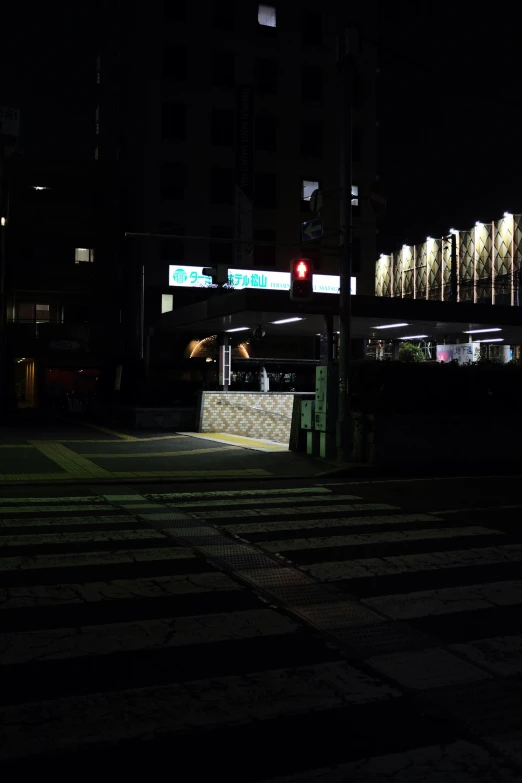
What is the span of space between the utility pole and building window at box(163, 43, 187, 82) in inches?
1386

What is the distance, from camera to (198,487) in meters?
15.0

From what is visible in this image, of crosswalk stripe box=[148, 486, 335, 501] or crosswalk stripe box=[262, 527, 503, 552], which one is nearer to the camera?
crosswalk stripe box=[262, 527, 503, 552]

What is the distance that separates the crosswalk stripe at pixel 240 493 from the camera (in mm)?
13559

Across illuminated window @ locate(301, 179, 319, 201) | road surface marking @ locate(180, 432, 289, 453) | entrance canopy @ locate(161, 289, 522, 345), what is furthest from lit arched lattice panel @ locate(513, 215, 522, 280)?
road surface marking @ locate(180, 432, 289, 453)

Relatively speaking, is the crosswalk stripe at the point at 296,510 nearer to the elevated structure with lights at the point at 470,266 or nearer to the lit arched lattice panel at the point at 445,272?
the elevated structure with lights at the point at 470,266

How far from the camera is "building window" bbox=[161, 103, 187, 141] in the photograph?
5003cm

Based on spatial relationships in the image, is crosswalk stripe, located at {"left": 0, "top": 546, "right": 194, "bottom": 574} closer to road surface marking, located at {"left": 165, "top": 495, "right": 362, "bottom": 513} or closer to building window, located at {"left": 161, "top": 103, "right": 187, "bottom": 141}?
road surface marking, located at {"left": 165, "top": 495, "right": 362, "bottom": 513}

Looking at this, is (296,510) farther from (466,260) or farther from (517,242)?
(466,260)

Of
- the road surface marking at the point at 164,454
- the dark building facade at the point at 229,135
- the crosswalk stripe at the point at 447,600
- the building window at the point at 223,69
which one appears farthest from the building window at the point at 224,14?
the crosswalk stripe at the point at 447,600

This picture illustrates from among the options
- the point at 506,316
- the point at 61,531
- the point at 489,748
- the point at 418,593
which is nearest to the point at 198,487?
the point at 61,531

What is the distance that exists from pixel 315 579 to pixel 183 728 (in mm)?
3450

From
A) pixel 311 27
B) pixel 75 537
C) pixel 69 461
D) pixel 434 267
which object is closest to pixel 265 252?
pixel 311 27

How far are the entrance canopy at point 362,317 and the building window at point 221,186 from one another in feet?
66.0

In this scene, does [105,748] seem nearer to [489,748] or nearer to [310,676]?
[310,676]
